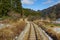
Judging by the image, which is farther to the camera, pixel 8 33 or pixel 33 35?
pixel 33 35

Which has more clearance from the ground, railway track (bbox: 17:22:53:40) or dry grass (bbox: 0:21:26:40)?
dry grass (bbox: 0:21:26:40)

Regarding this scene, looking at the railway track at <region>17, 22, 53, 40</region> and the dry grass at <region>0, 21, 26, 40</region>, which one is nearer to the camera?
the dry grass at <region>0, 21, 26, 40</region>

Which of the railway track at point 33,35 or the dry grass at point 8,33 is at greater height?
the dry grass at point 8,33

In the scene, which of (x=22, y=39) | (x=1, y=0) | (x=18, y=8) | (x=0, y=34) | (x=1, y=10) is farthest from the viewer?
(x=18, y=8)

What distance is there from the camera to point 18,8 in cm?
9031

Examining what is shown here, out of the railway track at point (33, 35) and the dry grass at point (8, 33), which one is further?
the railway track at point (33, 35)

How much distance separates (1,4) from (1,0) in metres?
4.88

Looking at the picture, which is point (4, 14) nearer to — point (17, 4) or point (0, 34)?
point (17, 4)

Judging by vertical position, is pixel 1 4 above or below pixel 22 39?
above

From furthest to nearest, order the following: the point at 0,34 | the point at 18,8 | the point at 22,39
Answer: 1. the point at 18,8
2. the point at 22,39
3. the point at 0,34

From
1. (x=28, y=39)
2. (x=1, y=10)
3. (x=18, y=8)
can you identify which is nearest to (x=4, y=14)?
Result: (x=1, y=10)

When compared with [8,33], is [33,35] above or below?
below

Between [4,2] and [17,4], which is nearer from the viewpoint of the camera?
[4,2]

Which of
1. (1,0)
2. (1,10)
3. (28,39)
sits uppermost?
(1,0)
